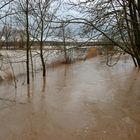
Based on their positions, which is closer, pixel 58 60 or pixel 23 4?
pixel 23 4

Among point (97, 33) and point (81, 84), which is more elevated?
point (97, 33)

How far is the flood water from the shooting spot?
25.1 feet

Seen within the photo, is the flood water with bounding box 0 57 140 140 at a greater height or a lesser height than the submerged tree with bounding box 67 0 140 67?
lesser

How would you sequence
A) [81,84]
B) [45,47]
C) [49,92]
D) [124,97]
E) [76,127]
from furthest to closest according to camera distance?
[45,47] < [81,84] < [49,92] < [124,97] < [76,127]

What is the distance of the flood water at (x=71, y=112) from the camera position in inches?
302

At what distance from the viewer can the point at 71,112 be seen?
31.2ft

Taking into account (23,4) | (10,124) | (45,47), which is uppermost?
(23,4)

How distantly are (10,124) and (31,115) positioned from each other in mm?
1029

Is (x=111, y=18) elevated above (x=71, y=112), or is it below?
above

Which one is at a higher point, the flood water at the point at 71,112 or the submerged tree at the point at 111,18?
the submerged tree at the point at 111,18

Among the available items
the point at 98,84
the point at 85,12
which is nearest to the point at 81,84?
the point at 98,84

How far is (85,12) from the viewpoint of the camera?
9.30 metres

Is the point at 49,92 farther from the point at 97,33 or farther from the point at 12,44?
the point at 12,44

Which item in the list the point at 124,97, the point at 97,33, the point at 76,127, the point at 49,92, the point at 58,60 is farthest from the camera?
the point at 58,60
